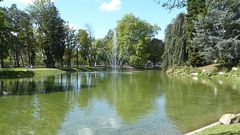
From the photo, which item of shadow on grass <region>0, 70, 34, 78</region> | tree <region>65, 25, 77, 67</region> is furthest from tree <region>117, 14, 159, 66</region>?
shadow on grass <region>0, 70, 34, 78</region>

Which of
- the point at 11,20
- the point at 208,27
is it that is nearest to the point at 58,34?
the point at 11,20

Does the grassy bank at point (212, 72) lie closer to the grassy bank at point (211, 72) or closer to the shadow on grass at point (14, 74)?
the grassy bank at point (211, 72)

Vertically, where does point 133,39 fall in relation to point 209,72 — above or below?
above

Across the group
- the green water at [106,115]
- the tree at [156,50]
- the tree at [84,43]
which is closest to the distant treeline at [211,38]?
the green water at [106,115]

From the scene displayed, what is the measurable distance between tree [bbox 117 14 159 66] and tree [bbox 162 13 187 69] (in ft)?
81.2

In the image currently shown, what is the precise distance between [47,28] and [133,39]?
26622mm

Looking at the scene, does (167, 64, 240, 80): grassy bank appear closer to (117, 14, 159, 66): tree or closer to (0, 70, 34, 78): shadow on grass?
(0, 70, 34, 78): shadow on grass

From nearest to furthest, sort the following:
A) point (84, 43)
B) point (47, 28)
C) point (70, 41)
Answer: point (47, 28) → point (70, 41) → point (84, 43)

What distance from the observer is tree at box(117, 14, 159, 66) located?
87.5 meters

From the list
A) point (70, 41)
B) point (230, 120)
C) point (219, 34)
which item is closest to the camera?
point (230, 120)

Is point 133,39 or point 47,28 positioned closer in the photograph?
point 47,28

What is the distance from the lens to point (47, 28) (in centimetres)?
6875

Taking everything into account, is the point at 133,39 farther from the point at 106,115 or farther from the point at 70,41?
the point at 106,115

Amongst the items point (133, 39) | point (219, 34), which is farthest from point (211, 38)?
point (133, 39)
